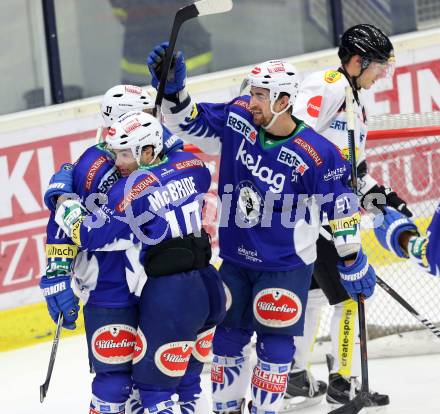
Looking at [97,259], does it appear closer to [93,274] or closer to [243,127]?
[93,274]

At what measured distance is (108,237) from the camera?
12.4 feet

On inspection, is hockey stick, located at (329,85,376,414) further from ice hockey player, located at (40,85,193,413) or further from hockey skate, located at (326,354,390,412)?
ice hockey player, located at (40,85,193,413)

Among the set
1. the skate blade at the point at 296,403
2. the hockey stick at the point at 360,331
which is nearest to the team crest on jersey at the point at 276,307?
the hockey stick at the point at 360,331

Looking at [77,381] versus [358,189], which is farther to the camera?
[77,381]

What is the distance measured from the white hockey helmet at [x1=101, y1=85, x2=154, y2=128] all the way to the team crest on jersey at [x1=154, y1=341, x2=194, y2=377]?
752 millimetres

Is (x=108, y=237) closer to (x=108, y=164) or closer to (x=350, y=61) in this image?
(x=108, y=164)

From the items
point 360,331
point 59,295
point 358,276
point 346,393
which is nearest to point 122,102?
point 59,295

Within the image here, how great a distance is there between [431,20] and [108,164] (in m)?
3.35

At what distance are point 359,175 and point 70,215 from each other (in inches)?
52.6

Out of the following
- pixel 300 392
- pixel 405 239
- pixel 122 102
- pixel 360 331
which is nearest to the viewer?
pixel 405 239

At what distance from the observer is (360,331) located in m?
4.48

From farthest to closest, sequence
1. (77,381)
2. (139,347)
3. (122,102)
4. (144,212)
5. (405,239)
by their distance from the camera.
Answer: (77,381), (122,102), (139,347), (144,212), (405,239)

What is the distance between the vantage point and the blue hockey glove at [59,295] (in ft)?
13.0

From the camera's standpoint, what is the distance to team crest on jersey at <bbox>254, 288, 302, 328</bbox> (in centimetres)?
413
